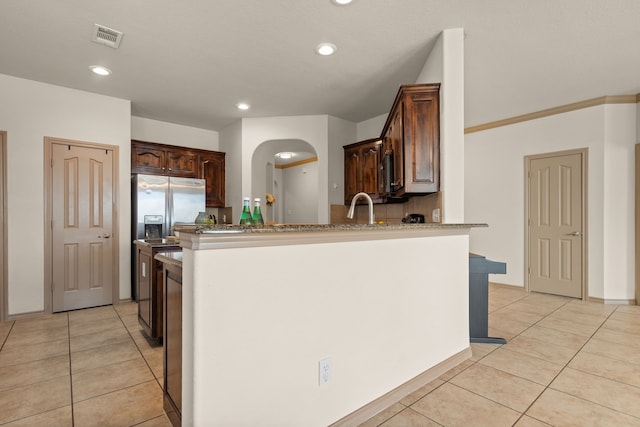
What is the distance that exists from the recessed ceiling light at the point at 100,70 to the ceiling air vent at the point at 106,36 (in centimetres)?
58

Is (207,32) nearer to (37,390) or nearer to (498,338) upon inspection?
(37,390)

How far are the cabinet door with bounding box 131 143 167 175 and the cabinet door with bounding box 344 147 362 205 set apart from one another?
2813mm

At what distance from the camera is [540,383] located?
2.04m

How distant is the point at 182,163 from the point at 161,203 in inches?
33.9

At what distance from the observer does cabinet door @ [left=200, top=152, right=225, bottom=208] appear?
17.1ft

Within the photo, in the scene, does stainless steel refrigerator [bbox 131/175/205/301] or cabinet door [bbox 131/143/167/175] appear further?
cabinet door [bbox 131/143/167/175]

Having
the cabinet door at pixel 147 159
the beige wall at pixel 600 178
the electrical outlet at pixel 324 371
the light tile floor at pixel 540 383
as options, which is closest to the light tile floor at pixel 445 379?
the light tile floor at pixel 540 383

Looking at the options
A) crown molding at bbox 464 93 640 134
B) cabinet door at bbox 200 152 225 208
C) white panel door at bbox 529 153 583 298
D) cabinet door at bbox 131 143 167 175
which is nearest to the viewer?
crown molding at bbox 464 93 640 134

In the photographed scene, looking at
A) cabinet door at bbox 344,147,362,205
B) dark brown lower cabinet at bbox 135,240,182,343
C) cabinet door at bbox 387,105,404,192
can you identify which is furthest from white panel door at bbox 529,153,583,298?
dark brown lower cabinet at bbox 135,240,182,343

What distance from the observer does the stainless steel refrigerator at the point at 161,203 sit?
4.25m

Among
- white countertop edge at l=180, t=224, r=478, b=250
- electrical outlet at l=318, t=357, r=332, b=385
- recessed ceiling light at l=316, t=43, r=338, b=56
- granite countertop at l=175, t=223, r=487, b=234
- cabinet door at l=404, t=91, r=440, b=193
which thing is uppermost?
recessed ceiling light at l=316, t=43, r=338, b=56

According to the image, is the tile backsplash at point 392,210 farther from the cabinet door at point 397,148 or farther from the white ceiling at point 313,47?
the white ceiling at point 313,47

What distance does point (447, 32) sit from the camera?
2533 millimetres

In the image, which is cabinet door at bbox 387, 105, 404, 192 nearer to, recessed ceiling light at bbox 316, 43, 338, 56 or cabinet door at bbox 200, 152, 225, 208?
recessed ceiling light at bbox 316, 43, 338, 56
